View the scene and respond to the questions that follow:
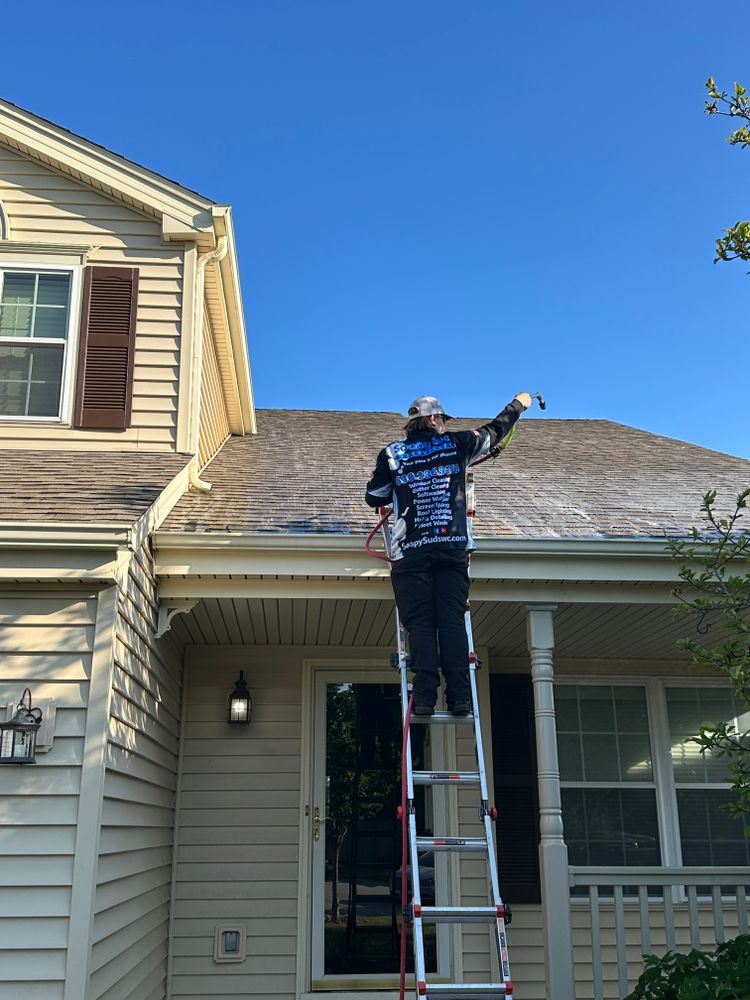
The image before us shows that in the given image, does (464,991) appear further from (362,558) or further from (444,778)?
(362,558)

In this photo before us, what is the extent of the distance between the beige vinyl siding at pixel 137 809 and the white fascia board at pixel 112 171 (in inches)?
109

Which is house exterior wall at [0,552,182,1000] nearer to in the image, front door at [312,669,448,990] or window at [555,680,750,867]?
front door at [312,669,448,990]

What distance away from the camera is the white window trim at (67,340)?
18.6 feet

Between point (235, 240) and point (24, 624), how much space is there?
146 inches

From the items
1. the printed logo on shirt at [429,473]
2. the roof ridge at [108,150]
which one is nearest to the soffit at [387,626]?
the printed logo on shirt at [429,473]

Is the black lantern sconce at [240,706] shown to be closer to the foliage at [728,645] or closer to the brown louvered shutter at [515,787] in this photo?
the brown louvered shutter at [515,787]

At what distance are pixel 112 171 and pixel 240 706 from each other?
12.5 feet

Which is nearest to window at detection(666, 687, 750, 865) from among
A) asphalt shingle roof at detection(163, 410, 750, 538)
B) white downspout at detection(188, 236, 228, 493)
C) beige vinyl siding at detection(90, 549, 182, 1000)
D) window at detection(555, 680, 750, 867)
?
window at detection(555, 680, 750, 867)

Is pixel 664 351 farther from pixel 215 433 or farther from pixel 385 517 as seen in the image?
pixel 385 517

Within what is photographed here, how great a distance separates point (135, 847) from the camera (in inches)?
178

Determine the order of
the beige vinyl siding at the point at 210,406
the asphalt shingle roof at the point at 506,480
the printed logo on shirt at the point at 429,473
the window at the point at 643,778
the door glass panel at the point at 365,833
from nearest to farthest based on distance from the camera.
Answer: the printed logo on shirt at the point at 429,473, the asphalt shingle roof at the point at 506,480, the door glass panel at the point at 365,833, the window at the point at 643,778, the beige vinyl siding at the point at 210,406

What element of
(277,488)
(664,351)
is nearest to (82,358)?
(277,488)

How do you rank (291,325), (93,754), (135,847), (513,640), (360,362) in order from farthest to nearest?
1. (291,325)
2. (360,362)
3. (513,640)
4. (135,847)
5. (93,754)

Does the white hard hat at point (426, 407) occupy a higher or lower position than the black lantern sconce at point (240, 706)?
higher
